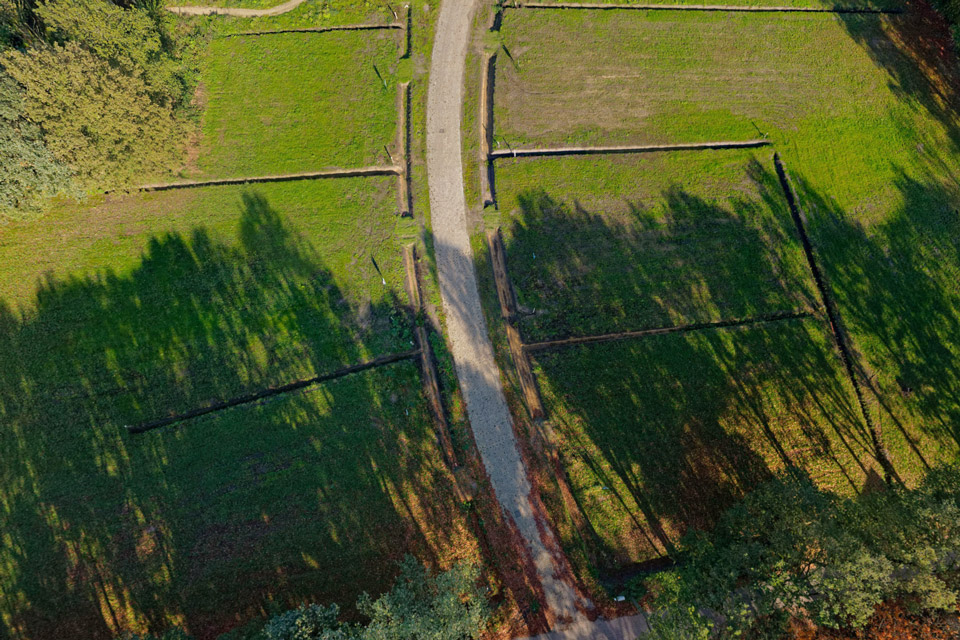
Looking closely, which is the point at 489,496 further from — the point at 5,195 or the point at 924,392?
the point at 5,195

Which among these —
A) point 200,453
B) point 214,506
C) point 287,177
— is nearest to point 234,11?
point 287,177

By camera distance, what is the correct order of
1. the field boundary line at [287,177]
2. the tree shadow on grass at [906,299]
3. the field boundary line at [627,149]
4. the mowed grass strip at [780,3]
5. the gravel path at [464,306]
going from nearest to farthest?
1. the gravel path at [464,306]
2. the tree shadow on grass at [906,299]
3. the field boundary line at [287,177]
4. the field boundary line at [627,149]
5. the mowed grass strip at [780,3]

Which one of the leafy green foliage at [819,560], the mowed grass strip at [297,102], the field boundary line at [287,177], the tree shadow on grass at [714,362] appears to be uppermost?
the mowed grass strip at [297,102]

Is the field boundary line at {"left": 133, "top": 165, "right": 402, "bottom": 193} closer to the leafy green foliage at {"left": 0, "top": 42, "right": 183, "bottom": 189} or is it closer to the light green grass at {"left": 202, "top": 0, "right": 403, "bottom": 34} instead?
the leafy green foliage at {"left": 0, "top": 42, "right": 183, "bottom": 189}

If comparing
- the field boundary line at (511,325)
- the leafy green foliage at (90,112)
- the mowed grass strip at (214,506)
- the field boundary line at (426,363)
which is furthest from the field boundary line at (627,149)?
the leafy green foliage at (90,112)

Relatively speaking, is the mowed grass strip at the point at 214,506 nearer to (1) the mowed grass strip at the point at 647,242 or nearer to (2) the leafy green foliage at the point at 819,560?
(1) the mowed grass strip at the point at 647,242

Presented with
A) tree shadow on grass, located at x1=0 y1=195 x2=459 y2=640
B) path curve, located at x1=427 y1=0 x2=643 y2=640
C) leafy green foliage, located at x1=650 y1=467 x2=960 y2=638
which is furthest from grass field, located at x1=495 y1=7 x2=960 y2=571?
tree shadow on grass, located at x1=0 y1=195 x2=459 y2=640

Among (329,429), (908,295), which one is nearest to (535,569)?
(329,429)
